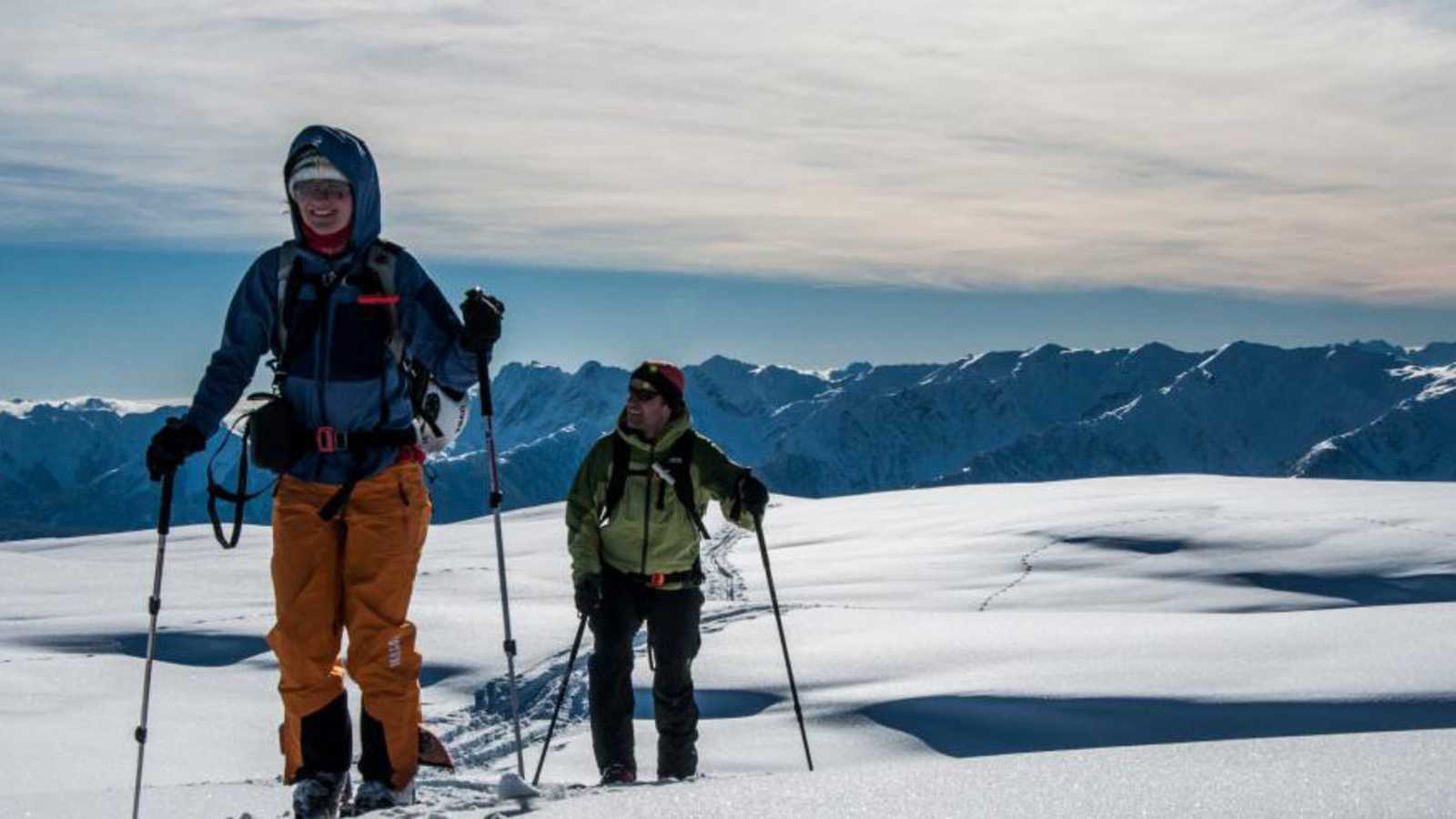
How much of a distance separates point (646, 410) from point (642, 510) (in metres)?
0.52

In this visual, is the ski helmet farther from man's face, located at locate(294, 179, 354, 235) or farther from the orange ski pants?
man's face, located at locate(294, 179, 354, 235)

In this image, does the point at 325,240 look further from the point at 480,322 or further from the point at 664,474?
the point at 664,474

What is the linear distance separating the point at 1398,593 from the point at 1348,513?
4294mm

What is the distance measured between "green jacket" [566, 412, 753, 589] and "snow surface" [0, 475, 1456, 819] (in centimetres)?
126

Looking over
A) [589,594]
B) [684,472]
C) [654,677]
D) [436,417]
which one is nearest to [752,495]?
[684,472]

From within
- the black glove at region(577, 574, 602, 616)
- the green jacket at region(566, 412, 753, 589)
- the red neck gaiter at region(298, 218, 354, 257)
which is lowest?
the black glove at region(577, 574, 602, 616)

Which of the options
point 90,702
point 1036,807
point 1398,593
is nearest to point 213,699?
point 90,702

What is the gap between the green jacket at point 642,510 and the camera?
7.09m

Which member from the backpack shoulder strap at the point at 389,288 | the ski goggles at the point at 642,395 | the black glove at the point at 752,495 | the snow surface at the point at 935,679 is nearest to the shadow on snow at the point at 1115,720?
the snow surface at the point at 935,679

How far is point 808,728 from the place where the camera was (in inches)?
336

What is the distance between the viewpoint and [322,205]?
17.1 ft

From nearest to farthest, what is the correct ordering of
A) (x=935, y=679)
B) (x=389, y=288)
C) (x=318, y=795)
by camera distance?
(x=318, y=795)
(x=389, y=288)
(x=935, y=679)

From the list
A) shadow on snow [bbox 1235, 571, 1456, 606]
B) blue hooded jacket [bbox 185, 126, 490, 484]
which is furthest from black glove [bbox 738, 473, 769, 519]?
shadow on snow [bbox 1235, 571, 1456, 606]

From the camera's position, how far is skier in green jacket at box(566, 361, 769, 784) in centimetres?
705
